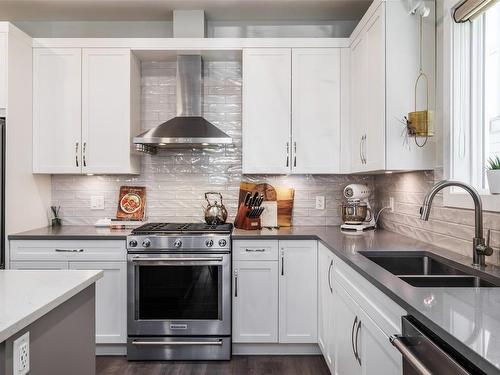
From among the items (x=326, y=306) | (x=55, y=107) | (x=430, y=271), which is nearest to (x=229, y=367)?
(x=326, y=306)

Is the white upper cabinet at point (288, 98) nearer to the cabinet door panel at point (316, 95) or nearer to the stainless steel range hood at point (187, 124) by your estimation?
the cabinet door panel at point (316, 95)

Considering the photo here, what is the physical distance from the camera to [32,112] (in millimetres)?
3361

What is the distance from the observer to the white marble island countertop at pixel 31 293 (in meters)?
1.13

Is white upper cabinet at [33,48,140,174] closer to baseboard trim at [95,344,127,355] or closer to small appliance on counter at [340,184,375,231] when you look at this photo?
baseboard trim at [95,344,127,355]

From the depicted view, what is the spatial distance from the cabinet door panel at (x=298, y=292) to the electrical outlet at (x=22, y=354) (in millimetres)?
2034

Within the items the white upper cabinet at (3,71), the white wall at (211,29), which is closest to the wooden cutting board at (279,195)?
the white wall at (211,29)

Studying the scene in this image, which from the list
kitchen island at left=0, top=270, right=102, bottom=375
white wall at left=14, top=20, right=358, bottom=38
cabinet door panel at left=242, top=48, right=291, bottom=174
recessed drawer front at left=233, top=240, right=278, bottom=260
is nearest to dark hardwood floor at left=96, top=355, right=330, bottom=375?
recessed drawer front at left=233, top=240, right=278, bottom=260

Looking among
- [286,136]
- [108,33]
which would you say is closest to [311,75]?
[286,136]

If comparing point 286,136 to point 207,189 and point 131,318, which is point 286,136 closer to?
point 207,189

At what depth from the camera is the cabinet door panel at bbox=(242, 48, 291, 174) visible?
11.0 feet

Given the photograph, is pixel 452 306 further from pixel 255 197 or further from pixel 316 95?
pixel 316 95

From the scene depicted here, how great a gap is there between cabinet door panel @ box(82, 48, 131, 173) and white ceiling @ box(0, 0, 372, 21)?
1.30 feet

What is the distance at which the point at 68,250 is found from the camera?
3.09 m

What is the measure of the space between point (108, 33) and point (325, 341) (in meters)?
3.11
